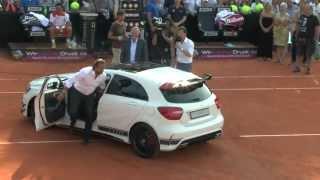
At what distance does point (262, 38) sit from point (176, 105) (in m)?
11.3

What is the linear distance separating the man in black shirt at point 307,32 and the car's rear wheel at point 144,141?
9714mm

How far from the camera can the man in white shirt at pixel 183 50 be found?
14594 mm

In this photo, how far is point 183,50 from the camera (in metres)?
14.6

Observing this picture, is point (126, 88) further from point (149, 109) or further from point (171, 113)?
point (171, 113)

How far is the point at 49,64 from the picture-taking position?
20516 millimetres

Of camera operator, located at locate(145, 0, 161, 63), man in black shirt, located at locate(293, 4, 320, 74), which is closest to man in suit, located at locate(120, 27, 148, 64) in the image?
camera operator, located at locate(145, 0, 161, 63)

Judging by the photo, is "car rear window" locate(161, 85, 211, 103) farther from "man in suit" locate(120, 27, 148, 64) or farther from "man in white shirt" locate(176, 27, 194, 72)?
"man in suit" locate(120, 27, 148, 64)

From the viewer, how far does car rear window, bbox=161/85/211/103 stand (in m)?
11.6

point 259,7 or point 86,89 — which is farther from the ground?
point 259,7

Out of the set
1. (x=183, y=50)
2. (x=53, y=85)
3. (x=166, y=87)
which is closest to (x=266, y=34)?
(x=183, y=50)

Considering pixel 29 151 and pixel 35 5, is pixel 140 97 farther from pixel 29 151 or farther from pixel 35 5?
pixel 35 5

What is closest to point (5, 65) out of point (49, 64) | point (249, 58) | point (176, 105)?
point (49, 64)

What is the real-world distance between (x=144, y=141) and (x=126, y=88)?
1064mm

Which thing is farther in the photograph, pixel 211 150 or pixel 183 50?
pixel 183 50
